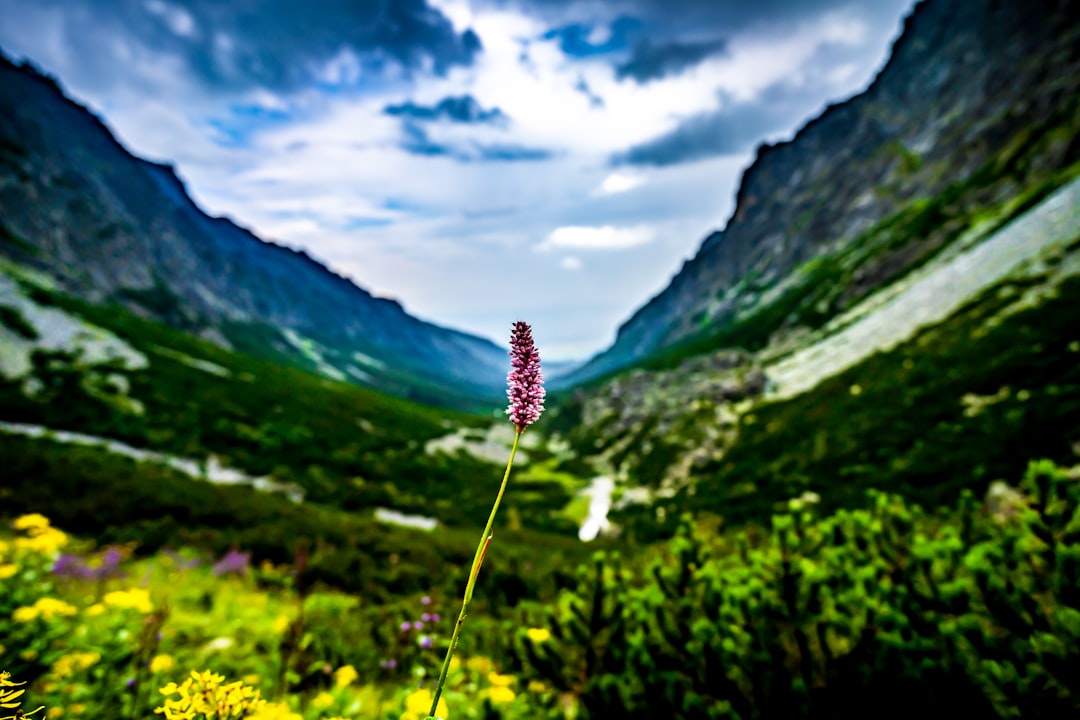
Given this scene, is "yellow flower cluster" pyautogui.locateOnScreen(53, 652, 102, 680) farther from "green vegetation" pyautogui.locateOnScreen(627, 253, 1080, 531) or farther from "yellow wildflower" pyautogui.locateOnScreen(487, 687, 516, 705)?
"green vegetation" pyautogui.locateOnScreen(627, 253, 1080, 531)

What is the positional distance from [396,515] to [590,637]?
91.4ft

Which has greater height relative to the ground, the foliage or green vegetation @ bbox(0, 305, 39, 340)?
the foliage

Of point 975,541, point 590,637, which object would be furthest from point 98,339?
point 975,541

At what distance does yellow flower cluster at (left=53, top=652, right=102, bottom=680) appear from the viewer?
156 inches

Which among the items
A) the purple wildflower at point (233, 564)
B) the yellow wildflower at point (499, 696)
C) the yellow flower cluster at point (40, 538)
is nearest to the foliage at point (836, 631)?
the yellow wildflower at point (499, 696)

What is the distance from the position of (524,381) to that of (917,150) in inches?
5836

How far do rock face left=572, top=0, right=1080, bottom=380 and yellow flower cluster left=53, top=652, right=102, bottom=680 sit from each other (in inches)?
3249

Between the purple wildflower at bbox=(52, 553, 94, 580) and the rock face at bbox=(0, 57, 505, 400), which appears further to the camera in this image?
the rock face at bbox=(0, 57, 505, 400)

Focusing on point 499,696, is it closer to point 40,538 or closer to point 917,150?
point 40,538

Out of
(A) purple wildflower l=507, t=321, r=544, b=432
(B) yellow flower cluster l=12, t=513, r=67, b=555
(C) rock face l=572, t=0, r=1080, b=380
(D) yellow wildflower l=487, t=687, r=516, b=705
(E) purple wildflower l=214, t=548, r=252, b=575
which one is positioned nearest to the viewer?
(A) purple wildflower l=507, t=321, r=544, b=432

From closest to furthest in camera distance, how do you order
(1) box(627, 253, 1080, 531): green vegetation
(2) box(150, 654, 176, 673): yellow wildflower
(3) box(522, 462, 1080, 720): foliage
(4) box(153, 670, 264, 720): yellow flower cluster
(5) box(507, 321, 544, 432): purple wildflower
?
1. (4) box(153, 670, 264, 720): yellow flower cluster
2. (5) box(507, 321, 544, 432): purple wildflower
3. (3) box(522, 462, 1080, 720): foliage
4. (2) box(150, 654, 176, 673): yellow wildflower
5. (1) box(627, 253, 1080, 531): green vegetation

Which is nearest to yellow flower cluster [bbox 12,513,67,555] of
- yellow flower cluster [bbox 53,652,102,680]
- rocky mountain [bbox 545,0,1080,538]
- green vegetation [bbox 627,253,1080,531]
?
yellow flower cluster [bbox 53,652,102,680]

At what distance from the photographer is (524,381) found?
2.31 metres

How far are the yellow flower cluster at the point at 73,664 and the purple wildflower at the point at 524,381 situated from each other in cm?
477
